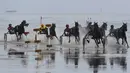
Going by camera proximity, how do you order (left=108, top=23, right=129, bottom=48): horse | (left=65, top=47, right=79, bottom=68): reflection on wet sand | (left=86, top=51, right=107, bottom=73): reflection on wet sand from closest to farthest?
(left=86, top=51, right=107, bottom=73): reflection on wet sand < (left=65, top=47, right=79, bottom=68): reflection on wet sand < (left=108, top=23, right=129, bottom=48): horse

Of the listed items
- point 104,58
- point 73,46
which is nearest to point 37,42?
point 73,46

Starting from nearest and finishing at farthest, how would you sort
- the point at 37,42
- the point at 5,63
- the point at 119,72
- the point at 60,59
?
the point at 119,72, the point at 5,63, the point at 60,59, the point at 37,42

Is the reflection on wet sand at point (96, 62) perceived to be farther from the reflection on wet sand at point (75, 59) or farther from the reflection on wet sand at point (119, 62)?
the reflection on wet sand at point (119, 62)

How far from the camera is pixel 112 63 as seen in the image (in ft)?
80.4

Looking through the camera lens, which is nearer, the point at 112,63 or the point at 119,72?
the point at 119,72

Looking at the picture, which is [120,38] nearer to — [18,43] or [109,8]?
[18,43]

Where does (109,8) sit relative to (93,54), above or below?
above

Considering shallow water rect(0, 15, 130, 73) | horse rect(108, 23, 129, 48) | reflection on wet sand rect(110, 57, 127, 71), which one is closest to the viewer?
shallow water rect(0, 15, 130, 73)

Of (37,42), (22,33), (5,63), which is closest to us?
(5,63)

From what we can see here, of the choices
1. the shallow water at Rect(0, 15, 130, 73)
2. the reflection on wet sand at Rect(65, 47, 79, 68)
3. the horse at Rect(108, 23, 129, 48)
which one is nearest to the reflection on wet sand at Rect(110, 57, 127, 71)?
the shallow water at Rect(0, 15, 130, 73)

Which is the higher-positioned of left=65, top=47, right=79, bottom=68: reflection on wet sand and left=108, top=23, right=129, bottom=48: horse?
left=108, top=23, right=129, bottom=48: horse

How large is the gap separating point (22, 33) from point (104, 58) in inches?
391

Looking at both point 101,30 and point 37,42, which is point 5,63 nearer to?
point 37,42

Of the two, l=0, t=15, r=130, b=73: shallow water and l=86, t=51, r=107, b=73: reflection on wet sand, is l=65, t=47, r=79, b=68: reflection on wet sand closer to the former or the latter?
l=0, t=15, r=130, b=73: shallow water
